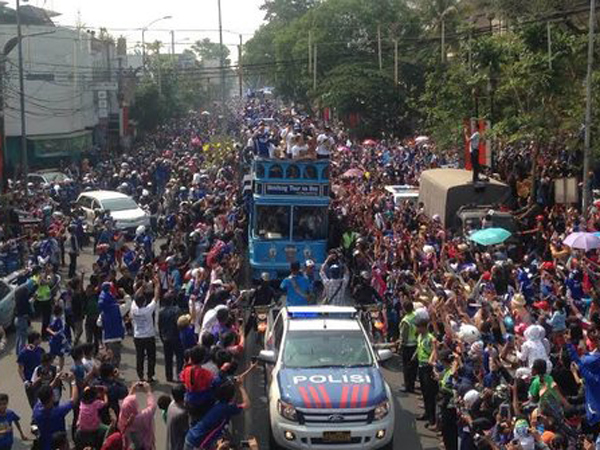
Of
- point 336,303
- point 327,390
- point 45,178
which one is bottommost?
point 336,303

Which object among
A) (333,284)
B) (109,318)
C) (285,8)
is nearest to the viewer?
(109,318)

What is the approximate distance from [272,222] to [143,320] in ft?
23.6

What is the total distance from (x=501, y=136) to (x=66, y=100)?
33.1m

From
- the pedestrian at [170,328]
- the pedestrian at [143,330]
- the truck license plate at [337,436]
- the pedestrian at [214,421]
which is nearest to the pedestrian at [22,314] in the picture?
the pedestrian at [143,330]

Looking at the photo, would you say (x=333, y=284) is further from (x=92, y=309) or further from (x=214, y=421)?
(x=214, y=421)

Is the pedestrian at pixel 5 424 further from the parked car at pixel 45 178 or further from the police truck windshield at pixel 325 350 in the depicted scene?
the parked car at pixel 45 178

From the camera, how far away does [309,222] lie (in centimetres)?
2103

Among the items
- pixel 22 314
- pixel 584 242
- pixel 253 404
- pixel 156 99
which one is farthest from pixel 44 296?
pixel 156 99

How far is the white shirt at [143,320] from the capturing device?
14.3 metres

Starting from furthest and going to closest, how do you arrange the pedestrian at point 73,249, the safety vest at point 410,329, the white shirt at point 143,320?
the pedestrian at point 73,249 → the white shirt at point 143,320 → the safety vest at point 410,329

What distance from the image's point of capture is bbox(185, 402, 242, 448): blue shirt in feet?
30.3

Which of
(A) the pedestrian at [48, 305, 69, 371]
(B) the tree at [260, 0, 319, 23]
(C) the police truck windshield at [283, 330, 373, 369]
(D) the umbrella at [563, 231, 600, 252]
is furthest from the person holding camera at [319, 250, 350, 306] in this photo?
(B) the tree at [260, 0, 319, 23]

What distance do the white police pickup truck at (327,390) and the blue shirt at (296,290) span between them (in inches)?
158

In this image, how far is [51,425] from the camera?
9898 mm
